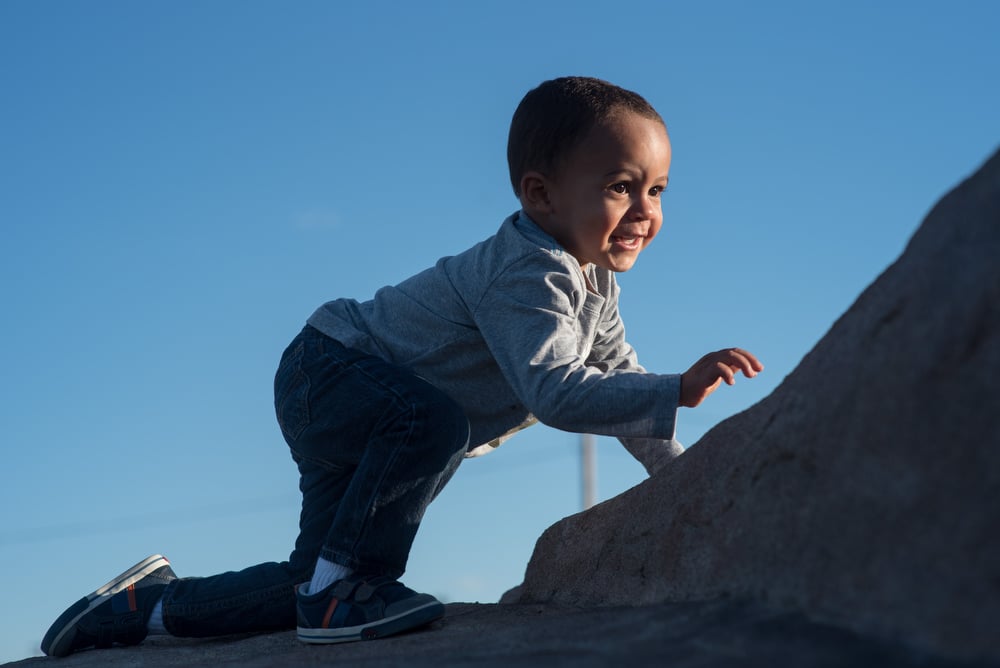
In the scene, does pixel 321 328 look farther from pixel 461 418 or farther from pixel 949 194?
pixel 949 194

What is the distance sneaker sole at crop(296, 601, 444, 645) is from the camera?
9.43 ft

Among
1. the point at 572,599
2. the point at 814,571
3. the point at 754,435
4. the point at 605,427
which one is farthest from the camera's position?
the point at 572,599

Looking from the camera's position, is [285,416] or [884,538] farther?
[285,416]

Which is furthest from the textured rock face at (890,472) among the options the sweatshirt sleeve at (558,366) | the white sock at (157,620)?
the white sock at (157,620)

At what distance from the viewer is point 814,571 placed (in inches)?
79.2

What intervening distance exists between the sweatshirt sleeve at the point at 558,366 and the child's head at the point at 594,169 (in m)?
0.21

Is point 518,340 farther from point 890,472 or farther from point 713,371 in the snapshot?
point 890,472

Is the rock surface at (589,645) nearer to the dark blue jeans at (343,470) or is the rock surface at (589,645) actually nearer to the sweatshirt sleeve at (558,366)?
the dark blue jeans at (343,470)

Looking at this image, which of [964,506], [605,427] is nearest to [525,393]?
[605,427]

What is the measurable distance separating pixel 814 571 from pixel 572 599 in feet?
3.97

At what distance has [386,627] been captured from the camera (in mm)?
2877

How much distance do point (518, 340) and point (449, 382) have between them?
429mm

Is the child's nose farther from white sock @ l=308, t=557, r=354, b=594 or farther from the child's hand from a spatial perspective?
white sock @ l=308, t=557, r=354, b=594

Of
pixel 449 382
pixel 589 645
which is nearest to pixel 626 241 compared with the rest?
pixel 449 382
